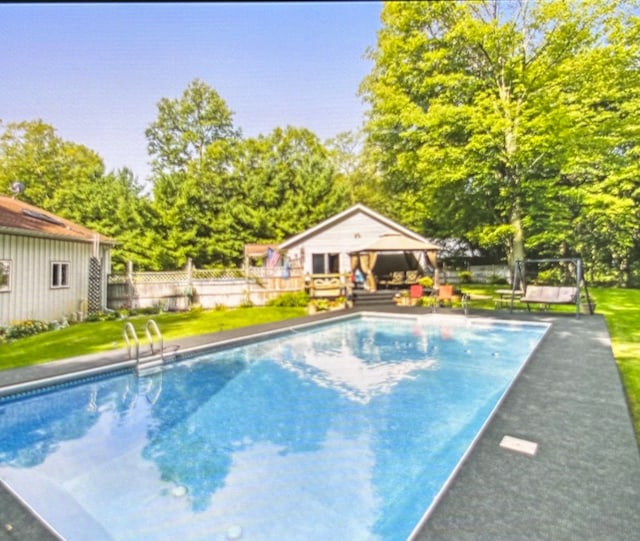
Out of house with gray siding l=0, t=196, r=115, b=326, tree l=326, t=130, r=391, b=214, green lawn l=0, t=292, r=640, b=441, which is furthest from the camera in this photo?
tree l=326, t=130, r=391, b=214

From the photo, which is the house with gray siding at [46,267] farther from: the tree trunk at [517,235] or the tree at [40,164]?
the tree trunk at [517,235]

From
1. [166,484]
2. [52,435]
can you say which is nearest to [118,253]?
[52,435]

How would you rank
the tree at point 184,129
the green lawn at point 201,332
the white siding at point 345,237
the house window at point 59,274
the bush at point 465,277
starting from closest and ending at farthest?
1. the green lawn at point 201,332
2. the house window at point 59,274
3. the white siding at point 345,237
4. the bush at point 465,277
5. the tree at point 184,129

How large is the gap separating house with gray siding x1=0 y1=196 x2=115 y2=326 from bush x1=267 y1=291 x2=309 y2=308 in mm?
7402

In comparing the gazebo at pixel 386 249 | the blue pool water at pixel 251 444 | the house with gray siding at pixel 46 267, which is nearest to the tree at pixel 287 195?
the gazebo at pixel 386 249

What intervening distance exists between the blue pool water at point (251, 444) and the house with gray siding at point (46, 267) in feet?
25.0

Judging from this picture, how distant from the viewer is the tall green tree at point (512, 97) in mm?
16031

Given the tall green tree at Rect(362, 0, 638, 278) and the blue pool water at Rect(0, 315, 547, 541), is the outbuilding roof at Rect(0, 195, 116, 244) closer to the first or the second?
the blue pool water at Rect(0, 315, 547, 541)

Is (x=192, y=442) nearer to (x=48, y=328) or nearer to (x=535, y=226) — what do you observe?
(x=48, y=328)

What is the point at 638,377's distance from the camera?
19.6 feet

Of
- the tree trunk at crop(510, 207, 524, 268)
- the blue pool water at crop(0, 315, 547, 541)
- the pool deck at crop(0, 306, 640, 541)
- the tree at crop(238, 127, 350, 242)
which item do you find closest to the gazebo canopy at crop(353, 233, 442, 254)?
the tree trunk at crop(510, 207, 524, 268)

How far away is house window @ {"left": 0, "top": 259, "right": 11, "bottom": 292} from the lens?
11.6 metres

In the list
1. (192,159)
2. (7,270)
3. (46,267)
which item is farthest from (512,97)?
(192,159)

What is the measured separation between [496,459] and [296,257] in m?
18.8
